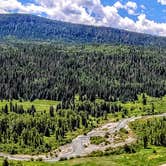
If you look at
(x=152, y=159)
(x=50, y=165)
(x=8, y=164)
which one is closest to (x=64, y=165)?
(x=50, y=165)

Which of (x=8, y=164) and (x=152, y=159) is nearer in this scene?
(x=8, y=164)

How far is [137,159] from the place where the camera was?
644ft

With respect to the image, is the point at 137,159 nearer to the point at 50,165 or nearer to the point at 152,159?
the point at 152,159

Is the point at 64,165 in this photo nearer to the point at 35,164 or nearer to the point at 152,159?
the point at 35,164

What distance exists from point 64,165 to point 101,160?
18.1 meters

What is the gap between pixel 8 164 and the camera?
178 m

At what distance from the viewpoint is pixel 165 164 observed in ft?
584

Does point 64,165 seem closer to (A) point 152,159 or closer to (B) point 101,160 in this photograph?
(B) point 101,160

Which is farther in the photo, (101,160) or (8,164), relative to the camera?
(101,160)

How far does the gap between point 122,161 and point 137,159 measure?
7.55m

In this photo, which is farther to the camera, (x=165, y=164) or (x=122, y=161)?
(x=122, y=161)

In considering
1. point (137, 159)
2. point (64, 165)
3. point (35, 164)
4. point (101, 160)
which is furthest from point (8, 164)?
point (137, 159)

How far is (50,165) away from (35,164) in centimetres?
611

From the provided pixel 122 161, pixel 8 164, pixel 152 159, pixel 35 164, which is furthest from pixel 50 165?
pixel 152 159
